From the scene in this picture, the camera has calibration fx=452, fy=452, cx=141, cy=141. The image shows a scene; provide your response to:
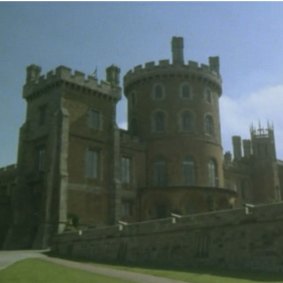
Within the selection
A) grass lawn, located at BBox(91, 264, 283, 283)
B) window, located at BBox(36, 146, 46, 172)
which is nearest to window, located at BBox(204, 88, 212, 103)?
window, located at BBox(36, 146, 46, 172)

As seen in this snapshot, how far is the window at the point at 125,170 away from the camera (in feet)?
131

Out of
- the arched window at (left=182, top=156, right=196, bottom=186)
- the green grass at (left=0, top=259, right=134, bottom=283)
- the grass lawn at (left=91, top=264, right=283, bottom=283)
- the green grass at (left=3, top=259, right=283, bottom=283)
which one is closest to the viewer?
the green grass at (left=0, top=259, right=134, bottom=283)

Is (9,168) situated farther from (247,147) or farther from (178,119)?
(247,147)

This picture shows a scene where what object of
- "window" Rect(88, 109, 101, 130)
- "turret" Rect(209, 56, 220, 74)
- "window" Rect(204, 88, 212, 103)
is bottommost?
"window" Rect(88, 109, 101, 130)

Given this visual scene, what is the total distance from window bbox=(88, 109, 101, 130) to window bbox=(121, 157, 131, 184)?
392 cm

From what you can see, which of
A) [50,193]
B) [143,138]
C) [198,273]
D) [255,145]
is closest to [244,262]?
[198,273]

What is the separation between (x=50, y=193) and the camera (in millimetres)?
33781

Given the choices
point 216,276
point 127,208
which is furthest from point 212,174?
point 216,276

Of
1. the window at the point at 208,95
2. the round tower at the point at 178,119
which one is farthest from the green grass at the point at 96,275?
the window at the point at 208,95

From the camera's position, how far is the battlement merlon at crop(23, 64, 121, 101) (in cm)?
3759

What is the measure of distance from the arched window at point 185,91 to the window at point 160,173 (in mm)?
6844

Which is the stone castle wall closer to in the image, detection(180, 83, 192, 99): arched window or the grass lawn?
the grass lawn

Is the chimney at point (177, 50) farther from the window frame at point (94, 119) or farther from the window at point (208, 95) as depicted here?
the window frame at point (94, 119)

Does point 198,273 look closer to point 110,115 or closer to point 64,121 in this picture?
point 64,121
